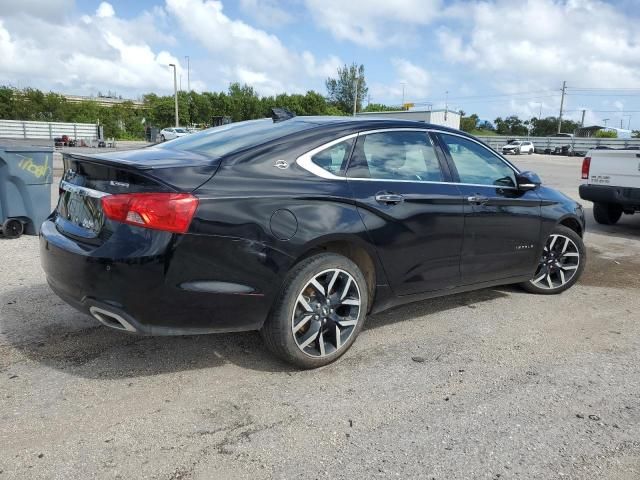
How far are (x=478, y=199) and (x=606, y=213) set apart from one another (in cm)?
651

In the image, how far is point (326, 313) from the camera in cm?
333

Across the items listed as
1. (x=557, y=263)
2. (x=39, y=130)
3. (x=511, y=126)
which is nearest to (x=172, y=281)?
(x=557, y=263)

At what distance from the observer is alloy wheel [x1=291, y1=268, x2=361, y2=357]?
10.6ft

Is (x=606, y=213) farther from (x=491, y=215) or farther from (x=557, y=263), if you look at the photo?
(x=491, y=215)

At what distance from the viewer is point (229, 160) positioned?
121 inches

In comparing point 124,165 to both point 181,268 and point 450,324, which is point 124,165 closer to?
point 181,268

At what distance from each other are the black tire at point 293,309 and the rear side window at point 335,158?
555 millimetres

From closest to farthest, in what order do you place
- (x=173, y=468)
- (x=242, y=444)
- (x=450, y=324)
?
(x=173, y=468), (x=242, y=444), (x=450, y=324)

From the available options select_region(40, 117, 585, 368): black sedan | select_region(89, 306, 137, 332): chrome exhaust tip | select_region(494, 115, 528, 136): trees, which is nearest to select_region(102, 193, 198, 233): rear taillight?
select_region(40, 117, 585, 368): black sedan

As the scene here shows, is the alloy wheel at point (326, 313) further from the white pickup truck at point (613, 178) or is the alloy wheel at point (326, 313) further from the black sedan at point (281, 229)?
the white pickup truck at point (613, 178)

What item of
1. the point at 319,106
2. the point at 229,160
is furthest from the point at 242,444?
the point at 319,106

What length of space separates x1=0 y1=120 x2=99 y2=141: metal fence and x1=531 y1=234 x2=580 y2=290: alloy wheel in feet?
135

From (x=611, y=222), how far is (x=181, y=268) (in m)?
8.99

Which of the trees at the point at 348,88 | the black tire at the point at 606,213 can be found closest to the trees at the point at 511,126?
the trees at the point at 348,88
